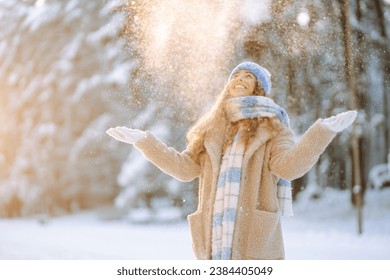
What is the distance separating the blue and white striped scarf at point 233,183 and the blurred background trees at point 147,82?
1453mm

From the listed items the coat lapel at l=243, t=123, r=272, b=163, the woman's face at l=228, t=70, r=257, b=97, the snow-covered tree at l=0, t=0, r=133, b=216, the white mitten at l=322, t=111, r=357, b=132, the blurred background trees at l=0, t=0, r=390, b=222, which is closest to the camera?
the white mitten at l=322, t=111, r=357, b=132

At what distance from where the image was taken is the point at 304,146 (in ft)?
4.21

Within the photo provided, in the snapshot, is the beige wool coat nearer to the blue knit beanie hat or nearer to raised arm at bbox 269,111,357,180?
raised arm at bbox 269,111,357,180

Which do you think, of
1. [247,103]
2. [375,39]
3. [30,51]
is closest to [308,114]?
[375,39]

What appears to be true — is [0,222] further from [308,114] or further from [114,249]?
[308,114]

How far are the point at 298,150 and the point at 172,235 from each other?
322 centimetres

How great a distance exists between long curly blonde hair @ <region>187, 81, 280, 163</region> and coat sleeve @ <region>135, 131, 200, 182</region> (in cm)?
4

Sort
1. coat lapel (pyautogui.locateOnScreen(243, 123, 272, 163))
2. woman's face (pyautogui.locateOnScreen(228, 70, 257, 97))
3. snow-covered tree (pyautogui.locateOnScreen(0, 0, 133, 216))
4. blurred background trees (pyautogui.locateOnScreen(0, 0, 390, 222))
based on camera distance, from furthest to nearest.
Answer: snow-covered tree (pyautogui.locateOnScreen(0, 0, 133, 216)), blurred background trees (pyautogui.locateOnScreen(0, 0, 390, 222)), woman's face (pyautogui.locateOnScreen(228, 70, 257, 97)), coat lapel (pyautogui.locateOnScreen(243, 123, 272, 163))

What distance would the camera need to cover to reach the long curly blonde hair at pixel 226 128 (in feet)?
4.62

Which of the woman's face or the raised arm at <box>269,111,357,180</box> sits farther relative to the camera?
the woman's face

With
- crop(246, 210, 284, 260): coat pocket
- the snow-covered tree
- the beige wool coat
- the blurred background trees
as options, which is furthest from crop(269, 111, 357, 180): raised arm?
the snow-covered tree

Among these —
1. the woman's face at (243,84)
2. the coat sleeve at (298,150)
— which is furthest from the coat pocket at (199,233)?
the woman's face at (243,84)

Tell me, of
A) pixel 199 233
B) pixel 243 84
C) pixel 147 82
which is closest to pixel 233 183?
pixel 199 233

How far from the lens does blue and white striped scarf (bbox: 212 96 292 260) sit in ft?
4.38
